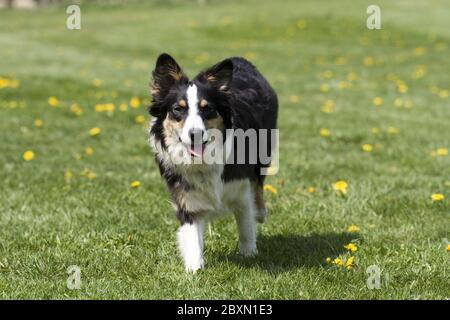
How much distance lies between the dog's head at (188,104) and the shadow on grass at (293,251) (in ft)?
3.34

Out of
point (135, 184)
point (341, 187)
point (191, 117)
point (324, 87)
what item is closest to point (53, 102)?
point (135, 184)

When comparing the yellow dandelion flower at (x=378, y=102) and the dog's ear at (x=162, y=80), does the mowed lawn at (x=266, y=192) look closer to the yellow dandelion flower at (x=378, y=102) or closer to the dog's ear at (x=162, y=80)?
the yellow dandelion flower at (x=378, y=102)

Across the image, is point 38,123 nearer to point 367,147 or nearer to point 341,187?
point 367,147

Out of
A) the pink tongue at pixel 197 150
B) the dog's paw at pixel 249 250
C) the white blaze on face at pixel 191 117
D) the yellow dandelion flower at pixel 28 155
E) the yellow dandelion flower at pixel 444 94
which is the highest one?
the white blaze on face at pixel 191 117

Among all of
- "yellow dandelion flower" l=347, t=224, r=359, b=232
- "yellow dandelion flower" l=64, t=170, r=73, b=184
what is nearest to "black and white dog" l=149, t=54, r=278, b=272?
"yellow dandelion flower" l=347, t=224, r=359, b=232

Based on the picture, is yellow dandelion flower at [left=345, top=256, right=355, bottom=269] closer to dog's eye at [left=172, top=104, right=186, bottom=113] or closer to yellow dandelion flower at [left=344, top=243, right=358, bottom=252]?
yellow dandelion flower at [left=344, top=243, right=358, bottom=252]

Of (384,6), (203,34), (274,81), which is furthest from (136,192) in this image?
(384,6)

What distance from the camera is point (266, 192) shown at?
22.1 ft

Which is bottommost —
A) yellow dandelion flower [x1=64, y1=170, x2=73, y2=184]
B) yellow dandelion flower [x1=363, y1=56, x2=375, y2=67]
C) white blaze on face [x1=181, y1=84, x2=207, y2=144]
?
yellow dandelion flower [x1=64, y1=170, x2=73, y2=184]

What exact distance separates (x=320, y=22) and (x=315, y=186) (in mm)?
17889

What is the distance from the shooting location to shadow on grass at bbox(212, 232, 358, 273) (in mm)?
4863

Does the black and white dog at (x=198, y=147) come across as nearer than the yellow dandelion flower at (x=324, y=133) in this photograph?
Yes

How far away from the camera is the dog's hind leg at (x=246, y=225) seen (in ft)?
16.8

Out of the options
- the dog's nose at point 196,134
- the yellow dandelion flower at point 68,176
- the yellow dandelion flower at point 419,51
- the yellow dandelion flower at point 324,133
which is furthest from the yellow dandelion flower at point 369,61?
the dog's nose at point 196,134
